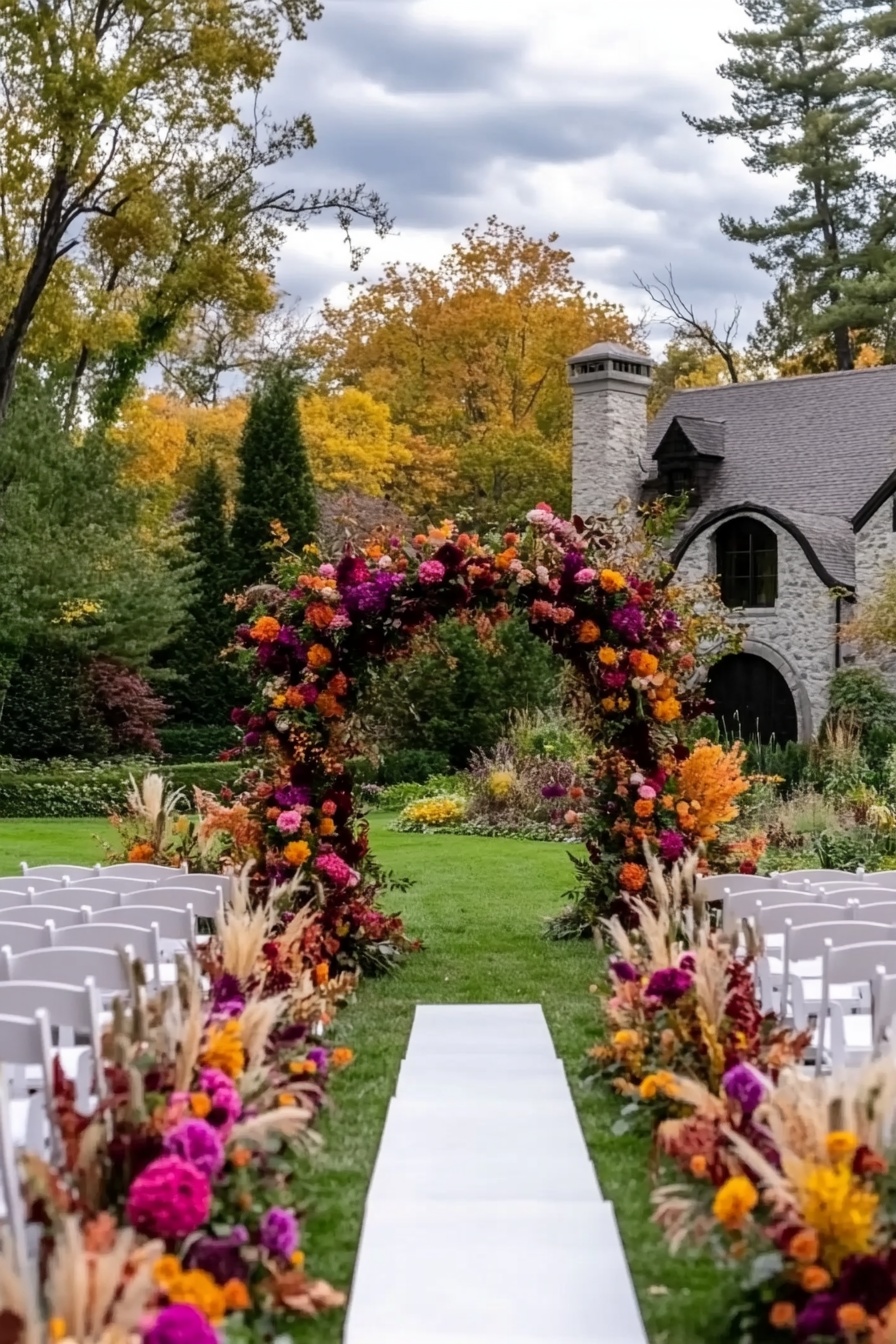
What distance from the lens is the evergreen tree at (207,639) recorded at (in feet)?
94.7

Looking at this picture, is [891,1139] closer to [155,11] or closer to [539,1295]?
[539,1295]

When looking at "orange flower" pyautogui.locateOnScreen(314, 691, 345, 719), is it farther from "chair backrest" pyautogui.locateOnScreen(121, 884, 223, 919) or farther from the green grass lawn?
"chair backrest" pyautogui.locateOnScreen(121, 884, 223, 919)

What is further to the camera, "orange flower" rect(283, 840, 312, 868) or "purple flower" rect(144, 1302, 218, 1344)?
"orange flower" rect(283, 840, 312, 868)

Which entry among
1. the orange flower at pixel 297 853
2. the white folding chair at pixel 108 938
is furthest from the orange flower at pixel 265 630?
the white folding chair at pixel 108 938

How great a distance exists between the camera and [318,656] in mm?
10023

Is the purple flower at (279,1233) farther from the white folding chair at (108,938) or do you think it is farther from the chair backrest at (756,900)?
the chair backrest at (756,900)

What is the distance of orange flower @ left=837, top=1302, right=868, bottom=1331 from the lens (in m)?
3.56

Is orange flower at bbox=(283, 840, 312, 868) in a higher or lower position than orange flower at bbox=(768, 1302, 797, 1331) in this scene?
higher

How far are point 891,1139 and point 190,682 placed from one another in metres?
25.4

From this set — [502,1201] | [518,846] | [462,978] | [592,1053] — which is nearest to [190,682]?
[518,846]

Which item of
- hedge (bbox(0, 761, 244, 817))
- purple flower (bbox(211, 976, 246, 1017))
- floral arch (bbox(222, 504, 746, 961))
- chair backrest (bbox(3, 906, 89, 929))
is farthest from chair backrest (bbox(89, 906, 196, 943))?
hedge (bbox(0, 761, 244, 817))

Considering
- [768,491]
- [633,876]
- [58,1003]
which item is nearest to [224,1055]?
[58,1003]

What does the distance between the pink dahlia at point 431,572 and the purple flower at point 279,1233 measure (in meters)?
6.08

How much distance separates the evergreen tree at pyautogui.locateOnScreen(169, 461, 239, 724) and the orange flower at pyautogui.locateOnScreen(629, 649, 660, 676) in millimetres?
18949
